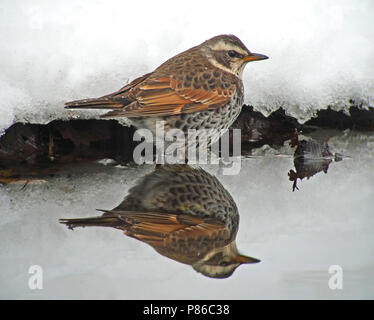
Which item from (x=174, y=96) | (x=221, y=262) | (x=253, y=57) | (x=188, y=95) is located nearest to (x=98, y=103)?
(x=174, y=96)

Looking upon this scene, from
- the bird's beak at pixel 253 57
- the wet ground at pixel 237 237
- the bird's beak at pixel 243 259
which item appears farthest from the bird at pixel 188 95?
the bird's beak at pixel 243 259

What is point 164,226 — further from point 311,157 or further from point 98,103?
point 311,157

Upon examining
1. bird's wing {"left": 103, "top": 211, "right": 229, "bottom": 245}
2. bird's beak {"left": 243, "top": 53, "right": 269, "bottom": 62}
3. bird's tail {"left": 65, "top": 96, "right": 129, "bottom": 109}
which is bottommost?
bird's wing {"left": 103, "top": 211, "right": 229, "bottom": 245}

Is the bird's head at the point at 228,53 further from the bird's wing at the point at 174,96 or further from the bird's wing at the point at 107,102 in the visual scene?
the bird's wing at the point at 107,102

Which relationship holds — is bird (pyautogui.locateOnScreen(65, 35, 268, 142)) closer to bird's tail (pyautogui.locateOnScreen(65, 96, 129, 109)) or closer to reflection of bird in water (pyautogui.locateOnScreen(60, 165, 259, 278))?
bird's tail (pyautogui.locateOnScreen(65, 96, 129, 109))

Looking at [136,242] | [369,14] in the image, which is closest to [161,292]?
[136,242]

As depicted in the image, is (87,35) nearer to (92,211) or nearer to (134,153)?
(134,153)

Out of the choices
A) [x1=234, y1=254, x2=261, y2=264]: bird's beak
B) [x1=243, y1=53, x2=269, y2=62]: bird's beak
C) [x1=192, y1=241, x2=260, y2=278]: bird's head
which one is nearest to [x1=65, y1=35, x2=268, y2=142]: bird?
[x1=243, y1=53, x2=269, y2=62]: bird's beak
